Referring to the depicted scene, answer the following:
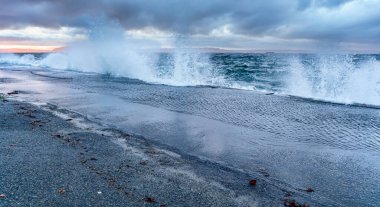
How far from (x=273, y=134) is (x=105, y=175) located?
613cm

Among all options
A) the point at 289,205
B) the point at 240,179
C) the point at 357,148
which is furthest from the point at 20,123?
the point at 357,148

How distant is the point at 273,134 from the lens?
1030 centimetres

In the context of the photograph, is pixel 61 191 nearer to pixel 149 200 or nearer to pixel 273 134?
pixel 149 200

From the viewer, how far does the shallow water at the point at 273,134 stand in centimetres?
657

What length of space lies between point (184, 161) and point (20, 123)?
6.10m

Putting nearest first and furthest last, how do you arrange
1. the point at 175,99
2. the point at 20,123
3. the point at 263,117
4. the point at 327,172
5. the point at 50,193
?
1. the point at 50,193
2. the point at 327,172
3. the point at 20,123
4. the point at 263,117
5. the point at 175,99

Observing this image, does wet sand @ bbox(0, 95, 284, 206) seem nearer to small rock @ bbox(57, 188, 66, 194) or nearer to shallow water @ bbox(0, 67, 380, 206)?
small rock @ bbox(57, 188, 66, 194)

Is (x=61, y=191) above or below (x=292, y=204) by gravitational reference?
above

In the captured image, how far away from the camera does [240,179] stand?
6.40 m

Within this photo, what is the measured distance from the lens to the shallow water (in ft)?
21.5

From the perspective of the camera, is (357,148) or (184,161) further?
(357,148)

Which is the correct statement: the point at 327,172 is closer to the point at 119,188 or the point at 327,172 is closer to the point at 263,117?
the point at 119,188

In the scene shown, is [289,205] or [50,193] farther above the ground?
[50,193]

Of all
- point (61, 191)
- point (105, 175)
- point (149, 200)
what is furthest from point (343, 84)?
point (61, 191)
